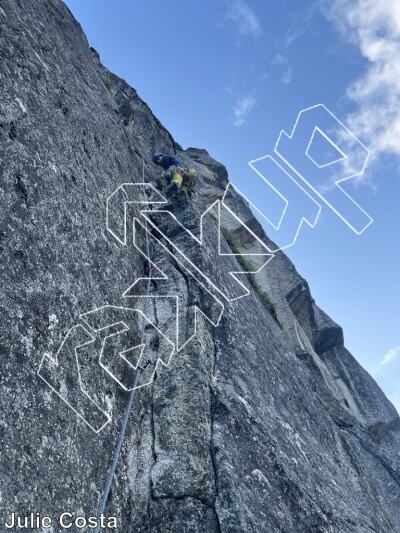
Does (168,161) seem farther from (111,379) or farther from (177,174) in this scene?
(111,379)

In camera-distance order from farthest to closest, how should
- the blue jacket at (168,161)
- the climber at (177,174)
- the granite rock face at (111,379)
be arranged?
the blue jacket at (168,161), the climber at (177,174), the granite rock face at (111,379)

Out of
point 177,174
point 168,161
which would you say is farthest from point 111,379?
point 168,161

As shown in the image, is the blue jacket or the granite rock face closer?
the granite rock face

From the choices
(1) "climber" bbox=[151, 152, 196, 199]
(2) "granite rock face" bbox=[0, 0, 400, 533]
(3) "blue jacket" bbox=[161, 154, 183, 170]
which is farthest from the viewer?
(3) "blue jacket" bbox=[161, 154, 183, 170]

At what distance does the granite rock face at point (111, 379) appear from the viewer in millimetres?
4926

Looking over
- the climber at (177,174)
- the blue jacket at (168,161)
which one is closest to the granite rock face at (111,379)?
the climber at (177,174)

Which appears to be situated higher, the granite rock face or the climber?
the climber

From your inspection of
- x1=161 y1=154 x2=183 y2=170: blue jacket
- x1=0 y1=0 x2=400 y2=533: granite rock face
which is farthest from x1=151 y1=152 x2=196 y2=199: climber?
x1=0 y1=0 x2=400 y2=533: granite rock face

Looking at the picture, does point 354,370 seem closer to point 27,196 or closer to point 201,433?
point 201,433

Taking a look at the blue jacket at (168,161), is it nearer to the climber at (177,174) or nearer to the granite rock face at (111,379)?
the climber at (177,174)

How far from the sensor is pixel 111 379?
6578mm

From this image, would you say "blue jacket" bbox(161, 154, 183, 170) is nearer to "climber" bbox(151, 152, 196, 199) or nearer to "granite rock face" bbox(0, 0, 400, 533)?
"climber" bbox(151, 152, 196, 199)

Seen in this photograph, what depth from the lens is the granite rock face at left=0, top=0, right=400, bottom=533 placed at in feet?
16.2

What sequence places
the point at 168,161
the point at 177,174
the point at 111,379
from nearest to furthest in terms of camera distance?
the point at 111,379, the point at 177,174, the point at 168,161
